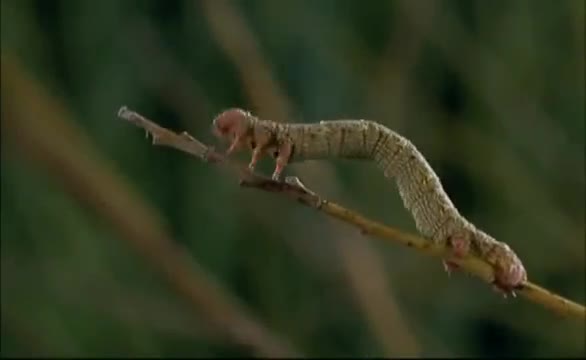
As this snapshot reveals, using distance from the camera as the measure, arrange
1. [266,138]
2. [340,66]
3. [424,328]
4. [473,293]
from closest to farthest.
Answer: [266,138], [340,66], [424,328], [473,293]

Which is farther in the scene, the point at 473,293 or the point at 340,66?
the point at 473,293

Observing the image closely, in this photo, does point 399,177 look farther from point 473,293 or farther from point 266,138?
point 473,293

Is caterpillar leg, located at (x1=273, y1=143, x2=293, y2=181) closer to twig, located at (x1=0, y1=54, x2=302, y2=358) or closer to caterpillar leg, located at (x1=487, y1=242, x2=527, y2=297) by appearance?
caterpillar leg, located at (x1=487, y1=242, x2=527, y2=297)

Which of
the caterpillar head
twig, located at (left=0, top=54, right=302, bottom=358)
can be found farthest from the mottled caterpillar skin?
twig, located at (left=0, top=54, right=302, bottom=358)

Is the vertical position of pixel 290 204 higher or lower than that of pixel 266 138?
higher

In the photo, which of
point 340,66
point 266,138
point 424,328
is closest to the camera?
point 266,138

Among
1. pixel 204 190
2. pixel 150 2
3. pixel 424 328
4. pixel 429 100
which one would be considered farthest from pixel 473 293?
pixel 150 2

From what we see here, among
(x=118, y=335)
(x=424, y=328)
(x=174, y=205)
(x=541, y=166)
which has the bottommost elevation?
(x=118, y=335)
